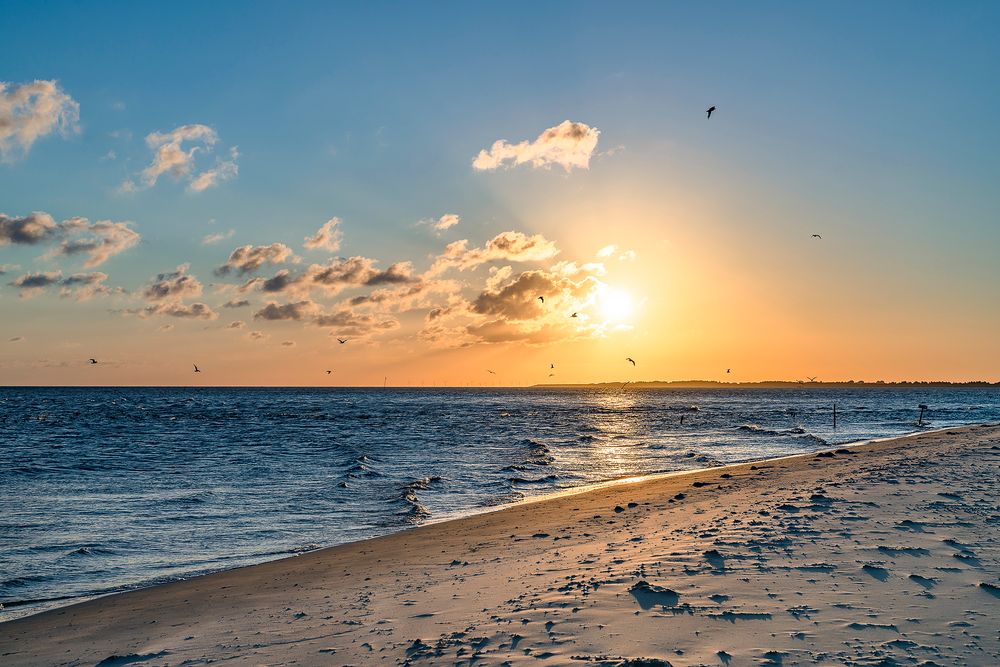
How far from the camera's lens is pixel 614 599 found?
9.33m

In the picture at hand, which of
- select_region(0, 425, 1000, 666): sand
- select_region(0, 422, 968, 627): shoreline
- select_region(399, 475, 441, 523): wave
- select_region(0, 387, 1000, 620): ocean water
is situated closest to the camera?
select_region(0, 425, 1000, 666): sand

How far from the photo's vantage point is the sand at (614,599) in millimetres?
7680

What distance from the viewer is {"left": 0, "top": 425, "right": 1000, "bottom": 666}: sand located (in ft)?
25.2

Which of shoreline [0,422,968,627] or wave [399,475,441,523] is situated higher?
shoreline [0,422,968,627]

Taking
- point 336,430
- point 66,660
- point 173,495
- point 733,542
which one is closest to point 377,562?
point 66,660

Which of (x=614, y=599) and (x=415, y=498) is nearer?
(x=614, y=599)

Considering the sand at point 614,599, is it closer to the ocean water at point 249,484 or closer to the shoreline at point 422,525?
the shoreline at point 422,525

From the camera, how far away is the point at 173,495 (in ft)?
82.1

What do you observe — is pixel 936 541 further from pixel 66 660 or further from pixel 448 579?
pixel 66 660

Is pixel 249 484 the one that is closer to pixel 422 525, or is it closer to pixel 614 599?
pixel 422 525

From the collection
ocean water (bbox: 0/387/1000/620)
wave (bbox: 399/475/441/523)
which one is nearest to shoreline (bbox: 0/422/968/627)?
ocean water (bbox: 0/387/1000/620)

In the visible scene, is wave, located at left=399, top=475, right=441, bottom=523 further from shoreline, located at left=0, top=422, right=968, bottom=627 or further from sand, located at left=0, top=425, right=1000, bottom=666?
sand, located at left=0, top=425, right=1000, bottom=666

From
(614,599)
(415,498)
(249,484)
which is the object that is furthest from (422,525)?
(249,484)

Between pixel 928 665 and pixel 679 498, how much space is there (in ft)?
44.3
